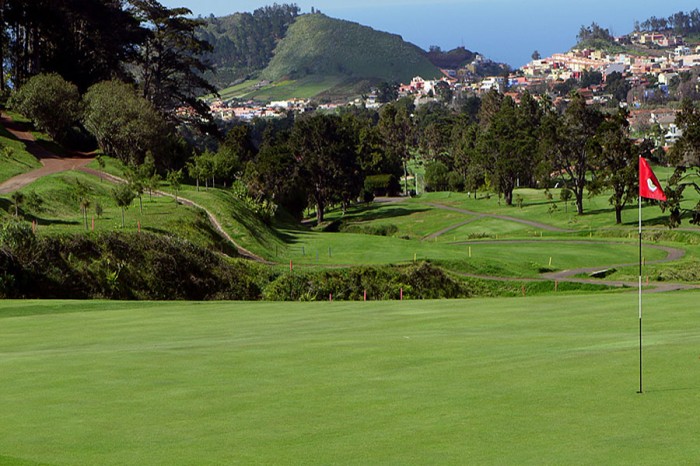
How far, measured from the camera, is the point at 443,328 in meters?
29.5

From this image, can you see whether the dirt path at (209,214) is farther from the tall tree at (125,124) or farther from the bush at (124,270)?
the bush at (124,270)

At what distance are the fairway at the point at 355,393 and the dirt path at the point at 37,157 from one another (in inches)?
1837

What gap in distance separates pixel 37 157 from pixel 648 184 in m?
79.1

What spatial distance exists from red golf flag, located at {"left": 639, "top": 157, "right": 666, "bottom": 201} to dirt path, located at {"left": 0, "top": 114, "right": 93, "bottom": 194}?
58.3m

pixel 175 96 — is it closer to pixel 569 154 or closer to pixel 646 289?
pixel 569 154

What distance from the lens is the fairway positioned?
45.1ft

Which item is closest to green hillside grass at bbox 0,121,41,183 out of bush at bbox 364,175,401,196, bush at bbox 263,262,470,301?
bush at bbox 263,262,470,301

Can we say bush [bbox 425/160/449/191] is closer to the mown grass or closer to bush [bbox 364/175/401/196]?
bush [bbox 364/175/401/196]

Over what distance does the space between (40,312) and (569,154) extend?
320 ft

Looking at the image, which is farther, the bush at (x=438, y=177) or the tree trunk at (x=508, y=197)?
the bush at (x=438, y=177)

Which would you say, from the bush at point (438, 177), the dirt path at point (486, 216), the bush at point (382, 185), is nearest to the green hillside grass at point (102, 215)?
the dirt path at point (486, 216)

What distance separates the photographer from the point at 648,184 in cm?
2017

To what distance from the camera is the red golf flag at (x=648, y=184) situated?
19734mm

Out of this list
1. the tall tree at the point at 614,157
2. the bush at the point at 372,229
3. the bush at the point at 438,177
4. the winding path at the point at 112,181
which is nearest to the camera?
the winding path at the point at 112,181
